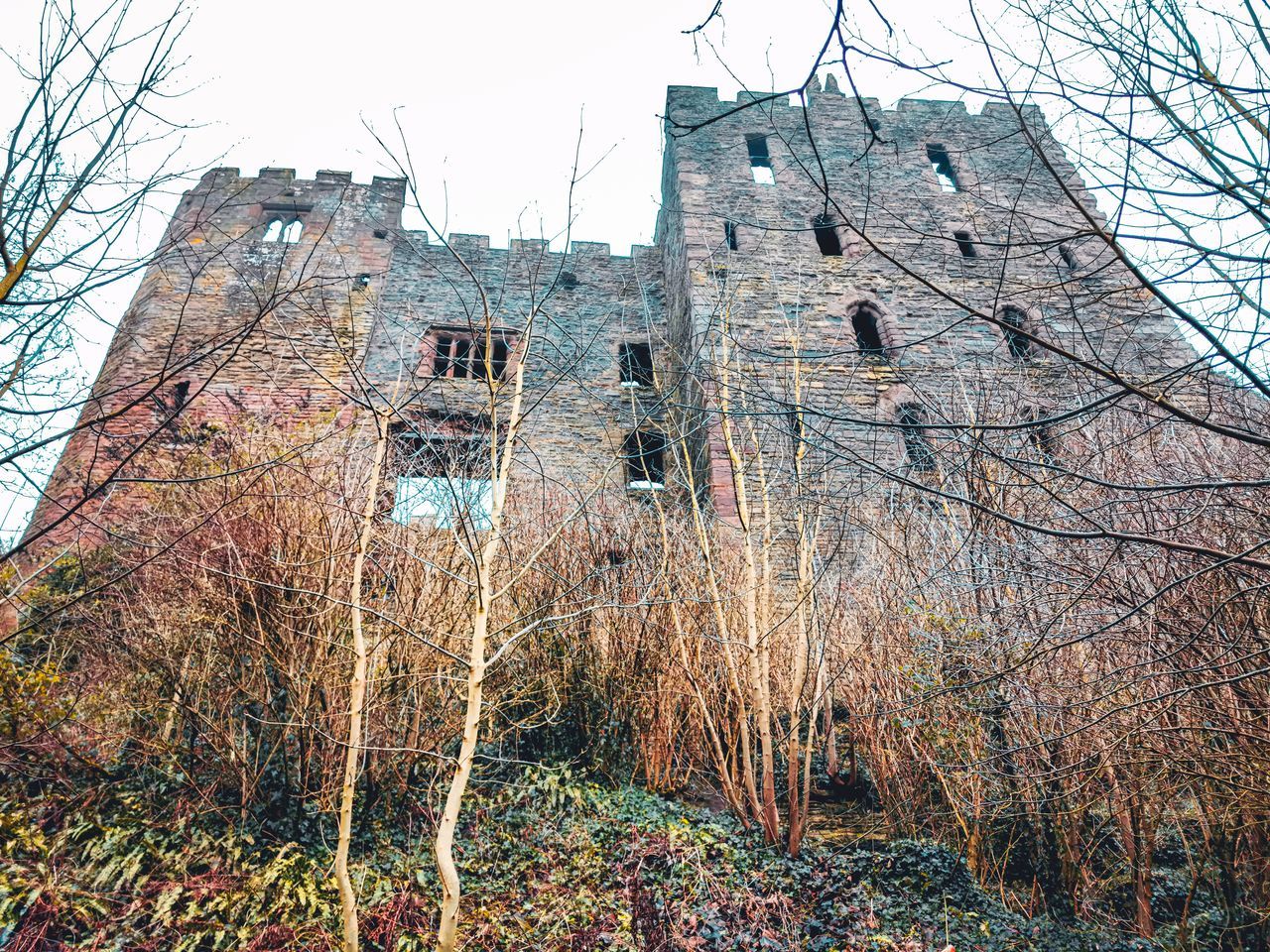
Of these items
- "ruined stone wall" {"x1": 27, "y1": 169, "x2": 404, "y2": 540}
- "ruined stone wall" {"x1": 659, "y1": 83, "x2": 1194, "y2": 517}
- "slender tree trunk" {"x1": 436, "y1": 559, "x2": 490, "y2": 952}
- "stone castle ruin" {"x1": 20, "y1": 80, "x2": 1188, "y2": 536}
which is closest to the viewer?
"slender tree trunk" {"x1": 436, "y1": 559, "x2": 490, "y2": 952}

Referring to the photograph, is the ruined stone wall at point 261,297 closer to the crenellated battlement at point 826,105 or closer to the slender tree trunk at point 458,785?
the crenellated battlement at point 826,105

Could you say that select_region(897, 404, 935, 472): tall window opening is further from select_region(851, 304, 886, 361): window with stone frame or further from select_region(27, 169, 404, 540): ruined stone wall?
select_region(27, 169, 404, 540): ruined stone wall

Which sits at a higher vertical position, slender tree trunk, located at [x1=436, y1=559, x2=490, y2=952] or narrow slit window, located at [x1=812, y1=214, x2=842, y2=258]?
narrow slit window, located at [x1=812, y1=214, x2=842, y2=258]

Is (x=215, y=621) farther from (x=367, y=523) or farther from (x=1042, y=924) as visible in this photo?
(x=1042, y=924)

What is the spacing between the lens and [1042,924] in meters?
4.06

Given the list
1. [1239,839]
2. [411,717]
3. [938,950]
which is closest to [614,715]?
[411,717]

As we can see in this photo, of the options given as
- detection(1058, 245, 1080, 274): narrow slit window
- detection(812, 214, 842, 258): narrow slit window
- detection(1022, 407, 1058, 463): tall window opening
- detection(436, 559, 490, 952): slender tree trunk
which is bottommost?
detection(436, 559, 490, 952): slender tree trunk

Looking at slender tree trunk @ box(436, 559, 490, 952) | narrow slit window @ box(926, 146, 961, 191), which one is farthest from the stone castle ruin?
slender tree trunk @ box(436, 559, 490, 952)

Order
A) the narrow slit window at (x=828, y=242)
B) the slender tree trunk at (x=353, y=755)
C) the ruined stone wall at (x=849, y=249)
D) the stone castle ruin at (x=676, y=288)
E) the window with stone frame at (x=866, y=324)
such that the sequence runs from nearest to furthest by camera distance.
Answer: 1. the slender tree trunk at (x=353, y=755)
2. the ruined stone wall at (x=849, y=249)
3. the stone castle ruin at (x=676, y=288)
4. the window with stone frame at (x=866, y=324)
5. the narrow slit window at (x=828, y=242)

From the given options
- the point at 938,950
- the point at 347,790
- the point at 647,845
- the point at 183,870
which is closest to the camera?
the point at 347,790

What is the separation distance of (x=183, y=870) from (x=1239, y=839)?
20.0 ft

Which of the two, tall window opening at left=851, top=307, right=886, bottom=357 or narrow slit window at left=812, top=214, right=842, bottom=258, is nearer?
tall window opening at left=851, top=307, right=886, bottom=357

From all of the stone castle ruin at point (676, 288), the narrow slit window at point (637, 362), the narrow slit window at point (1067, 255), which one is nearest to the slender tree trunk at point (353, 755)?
the narrow slit window at point (1067, 255)

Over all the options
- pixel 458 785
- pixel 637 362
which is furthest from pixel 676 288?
pixel 458 785
